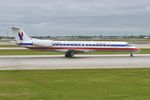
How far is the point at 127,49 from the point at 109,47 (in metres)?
3.13

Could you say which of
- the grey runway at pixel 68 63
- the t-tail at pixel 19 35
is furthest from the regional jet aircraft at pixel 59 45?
the grey runway at pixel 68 63

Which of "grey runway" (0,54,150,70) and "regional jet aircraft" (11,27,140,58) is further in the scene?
"regional jet aircraft" (11,27,140,58)
